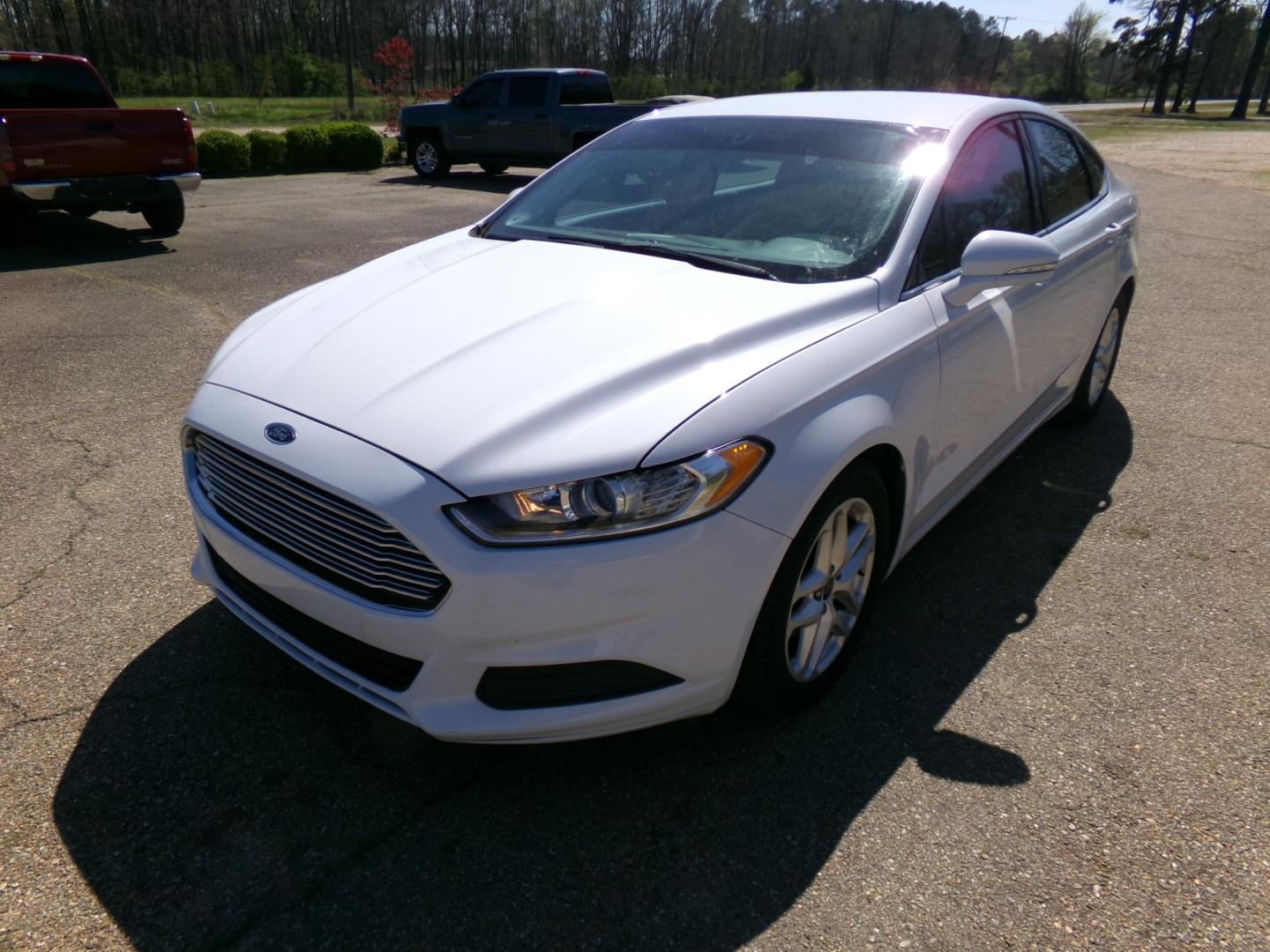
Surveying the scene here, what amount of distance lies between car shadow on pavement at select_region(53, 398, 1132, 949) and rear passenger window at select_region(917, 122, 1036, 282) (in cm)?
132

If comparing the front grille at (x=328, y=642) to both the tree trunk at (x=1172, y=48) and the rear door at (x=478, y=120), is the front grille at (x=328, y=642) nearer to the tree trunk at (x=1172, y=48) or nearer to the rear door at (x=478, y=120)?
the rear door at (x=478, y=120)

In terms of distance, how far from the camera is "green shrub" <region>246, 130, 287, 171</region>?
53.8ft

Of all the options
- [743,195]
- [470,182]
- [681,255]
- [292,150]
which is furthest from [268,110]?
[681,255]

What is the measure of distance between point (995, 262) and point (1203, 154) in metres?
27.3

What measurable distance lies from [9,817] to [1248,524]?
4580 mm

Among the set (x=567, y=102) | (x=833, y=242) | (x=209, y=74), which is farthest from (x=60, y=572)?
(x=209, y=74)

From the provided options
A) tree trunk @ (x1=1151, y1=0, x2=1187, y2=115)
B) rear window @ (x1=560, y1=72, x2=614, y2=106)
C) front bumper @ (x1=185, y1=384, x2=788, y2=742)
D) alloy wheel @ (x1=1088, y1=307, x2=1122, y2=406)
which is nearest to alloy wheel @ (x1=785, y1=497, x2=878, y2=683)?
front bumper @ (x1=185, y1=384, x2=788, y2=742)

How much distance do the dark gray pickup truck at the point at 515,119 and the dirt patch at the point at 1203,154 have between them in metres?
12.0

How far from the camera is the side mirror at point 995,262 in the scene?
2799 mm

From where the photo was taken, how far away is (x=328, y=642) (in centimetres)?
227

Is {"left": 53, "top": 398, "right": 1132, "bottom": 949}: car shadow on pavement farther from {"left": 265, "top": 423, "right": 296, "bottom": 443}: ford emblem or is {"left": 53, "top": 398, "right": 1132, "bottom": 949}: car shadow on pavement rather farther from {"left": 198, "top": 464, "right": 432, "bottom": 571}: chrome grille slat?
{"left": 265, "top": 423, "right": 296, "bottom": 443}: ford emblem

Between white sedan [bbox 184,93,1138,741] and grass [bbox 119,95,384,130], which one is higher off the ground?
white sedan [bbox 184,93,1138,741]

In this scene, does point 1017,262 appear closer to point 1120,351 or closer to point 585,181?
point 585,181

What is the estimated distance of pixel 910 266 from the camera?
2.81 m
